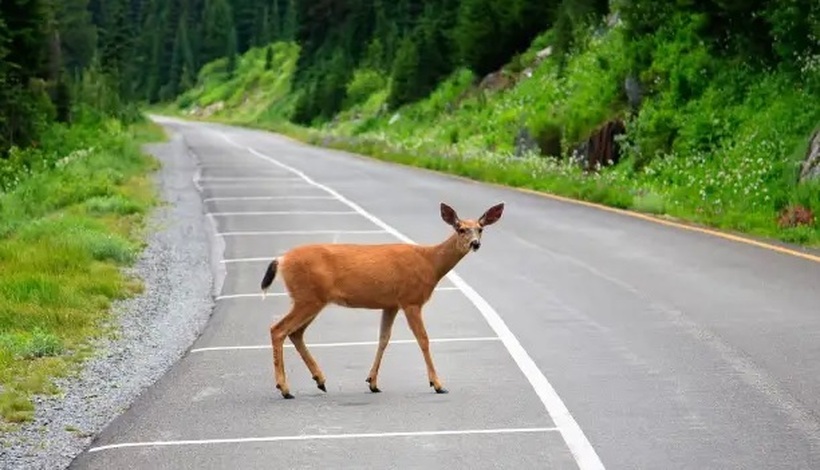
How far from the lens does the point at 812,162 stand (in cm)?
2280

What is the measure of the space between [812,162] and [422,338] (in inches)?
577

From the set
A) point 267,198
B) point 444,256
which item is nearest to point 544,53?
point 267,198

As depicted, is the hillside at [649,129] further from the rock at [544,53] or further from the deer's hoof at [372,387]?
the deer's hoof at [372,387]

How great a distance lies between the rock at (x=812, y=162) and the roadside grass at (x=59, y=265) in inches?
417

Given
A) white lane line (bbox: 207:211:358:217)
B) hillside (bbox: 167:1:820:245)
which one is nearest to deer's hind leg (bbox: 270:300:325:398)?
hillside (bbox: 167:1:820:245)

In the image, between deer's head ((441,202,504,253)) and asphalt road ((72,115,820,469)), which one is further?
deer's head ((441,202,504,253))

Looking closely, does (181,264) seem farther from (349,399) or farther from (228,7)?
(228,7)

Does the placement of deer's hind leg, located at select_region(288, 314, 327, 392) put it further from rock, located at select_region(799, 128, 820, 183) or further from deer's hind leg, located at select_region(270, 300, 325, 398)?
rock, located at select_region(799, 128, 820, 183)

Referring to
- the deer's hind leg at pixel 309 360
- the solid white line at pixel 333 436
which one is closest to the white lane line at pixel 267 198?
the deer's hind leg at pixel 309 360

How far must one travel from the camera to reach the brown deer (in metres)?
9.82

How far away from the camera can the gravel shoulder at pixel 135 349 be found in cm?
870

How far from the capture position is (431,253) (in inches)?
398

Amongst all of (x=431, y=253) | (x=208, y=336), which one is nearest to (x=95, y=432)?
(x=431, y=253)

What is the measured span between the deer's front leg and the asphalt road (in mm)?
111
